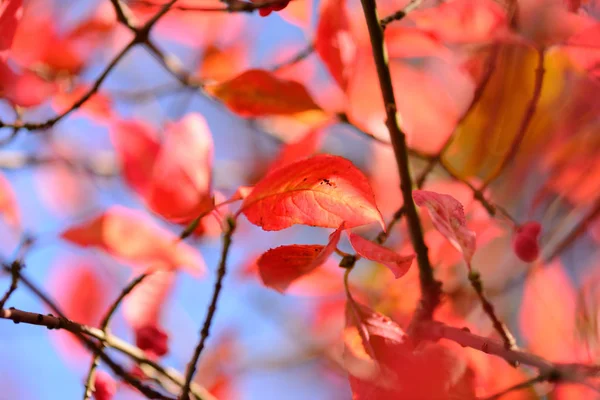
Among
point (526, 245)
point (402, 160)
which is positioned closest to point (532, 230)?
point (526, 245)

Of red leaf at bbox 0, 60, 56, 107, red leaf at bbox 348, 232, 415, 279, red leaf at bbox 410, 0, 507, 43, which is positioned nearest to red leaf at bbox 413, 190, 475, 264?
red leaf at bbox 348, 232, 415, 279

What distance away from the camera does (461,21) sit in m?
0.53

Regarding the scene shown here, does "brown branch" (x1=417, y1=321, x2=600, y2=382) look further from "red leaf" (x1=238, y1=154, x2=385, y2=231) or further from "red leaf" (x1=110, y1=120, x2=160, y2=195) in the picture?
"red leaf" (x1=110, y1=120, x2=160, y2=195)

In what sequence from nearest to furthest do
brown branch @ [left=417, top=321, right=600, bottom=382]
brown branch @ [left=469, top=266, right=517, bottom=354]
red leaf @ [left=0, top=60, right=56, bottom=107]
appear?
brown branch @ [left=417, top=321, right=600, bottom=382], brown branch @ [left=469, top=266, right=517, bottom=354], red leaf @ [left=0, top=60, right=56, bottom=107]

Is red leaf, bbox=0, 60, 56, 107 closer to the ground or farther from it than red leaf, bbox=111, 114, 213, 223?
farther from it

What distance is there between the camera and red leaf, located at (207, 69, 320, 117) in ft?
1.65

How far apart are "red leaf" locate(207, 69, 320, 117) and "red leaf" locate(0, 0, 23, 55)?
158 millimetres

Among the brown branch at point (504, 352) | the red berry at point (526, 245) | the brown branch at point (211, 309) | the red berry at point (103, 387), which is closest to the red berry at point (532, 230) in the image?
the red berry at point (526, 245)

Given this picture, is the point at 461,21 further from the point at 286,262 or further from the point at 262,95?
the point at 286,262

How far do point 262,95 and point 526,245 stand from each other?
0.25 m

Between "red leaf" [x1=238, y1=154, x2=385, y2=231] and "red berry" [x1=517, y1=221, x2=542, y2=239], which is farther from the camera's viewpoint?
"red berry" [x1=517, y1=221, x2=542, y2=239]

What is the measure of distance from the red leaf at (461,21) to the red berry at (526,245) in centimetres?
18

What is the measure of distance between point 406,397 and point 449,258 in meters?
0.27

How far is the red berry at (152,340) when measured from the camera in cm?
50
